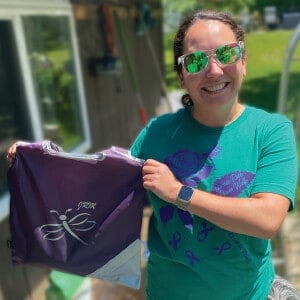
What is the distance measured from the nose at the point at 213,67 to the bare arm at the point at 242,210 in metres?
0.33

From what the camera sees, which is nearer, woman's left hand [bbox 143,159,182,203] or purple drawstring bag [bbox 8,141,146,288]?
woman's left hand [bbox 143,159,182,203]

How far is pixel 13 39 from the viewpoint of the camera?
2.93m

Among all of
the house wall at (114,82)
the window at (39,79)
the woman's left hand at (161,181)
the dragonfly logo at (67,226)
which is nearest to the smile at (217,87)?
the woman's left hand at (161,181)

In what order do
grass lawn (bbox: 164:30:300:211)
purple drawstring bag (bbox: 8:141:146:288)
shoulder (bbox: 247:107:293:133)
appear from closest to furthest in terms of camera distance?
shoulder (bbox: 247:107:293:133) < purple drawstring bag (bbox: 8:141:146:288) < grass lawn (bbox: 164:30:300:211)

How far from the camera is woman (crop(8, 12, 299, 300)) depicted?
125 cm

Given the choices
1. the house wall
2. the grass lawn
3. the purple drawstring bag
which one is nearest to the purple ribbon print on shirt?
the purple drawstring bag

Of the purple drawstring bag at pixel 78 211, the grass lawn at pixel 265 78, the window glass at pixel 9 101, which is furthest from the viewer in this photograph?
the grass lawn at pixel 265 78

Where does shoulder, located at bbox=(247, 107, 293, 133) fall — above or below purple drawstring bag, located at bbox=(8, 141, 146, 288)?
above

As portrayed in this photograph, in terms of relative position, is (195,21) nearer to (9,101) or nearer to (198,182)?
(198,182)

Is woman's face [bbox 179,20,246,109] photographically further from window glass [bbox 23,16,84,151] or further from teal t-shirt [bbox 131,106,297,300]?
window glass [bbox 23,16,84,151]

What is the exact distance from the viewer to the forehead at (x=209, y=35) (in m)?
1.29

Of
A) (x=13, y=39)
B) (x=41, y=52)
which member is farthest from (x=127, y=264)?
(x=41, y=52)

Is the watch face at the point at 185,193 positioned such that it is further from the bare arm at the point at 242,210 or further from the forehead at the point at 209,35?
the forehead at the point at 209,35

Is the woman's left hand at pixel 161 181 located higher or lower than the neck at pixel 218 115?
lower
